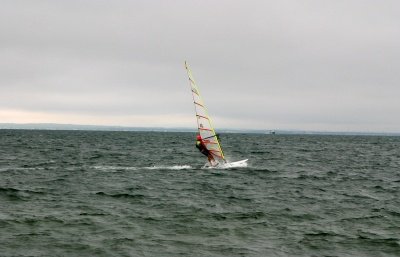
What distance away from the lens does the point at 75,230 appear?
1486cm

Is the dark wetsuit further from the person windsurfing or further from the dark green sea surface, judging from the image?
the dark green sea surface

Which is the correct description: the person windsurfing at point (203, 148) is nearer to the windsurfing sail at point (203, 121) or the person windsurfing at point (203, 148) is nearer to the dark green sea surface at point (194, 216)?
the windsurfing sail at point (203, 121)

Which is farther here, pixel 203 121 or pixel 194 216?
pixel 203 121

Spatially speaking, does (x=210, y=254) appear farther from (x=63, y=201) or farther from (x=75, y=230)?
(x=63, y=201)

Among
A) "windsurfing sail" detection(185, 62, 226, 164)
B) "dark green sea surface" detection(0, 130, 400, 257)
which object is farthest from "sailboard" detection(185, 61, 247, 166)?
"dark green sea surface" detection(0, 130, 400, 257)

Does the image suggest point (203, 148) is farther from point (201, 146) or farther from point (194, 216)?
point (194, 216)

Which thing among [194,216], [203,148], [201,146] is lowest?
[194,216]

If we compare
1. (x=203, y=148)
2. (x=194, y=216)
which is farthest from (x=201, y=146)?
(x=194, y=216)

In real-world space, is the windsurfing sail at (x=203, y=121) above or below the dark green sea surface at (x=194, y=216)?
above

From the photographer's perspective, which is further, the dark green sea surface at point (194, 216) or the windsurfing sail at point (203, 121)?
the windsurfing sail at point (203, 121)

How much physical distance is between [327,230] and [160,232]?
5.70 metres

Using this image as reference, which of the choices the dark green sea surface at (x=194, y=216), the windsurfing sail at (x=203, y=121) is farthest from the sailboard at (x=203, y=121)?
the dark green sea surface at (x=194, y=216)

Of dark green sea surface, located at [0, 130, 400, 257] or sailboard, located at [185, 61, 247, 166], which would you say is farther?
sailboard, located at [185, 61, 247, 166]

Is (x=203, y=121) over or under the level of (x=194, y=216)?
Answer: over
